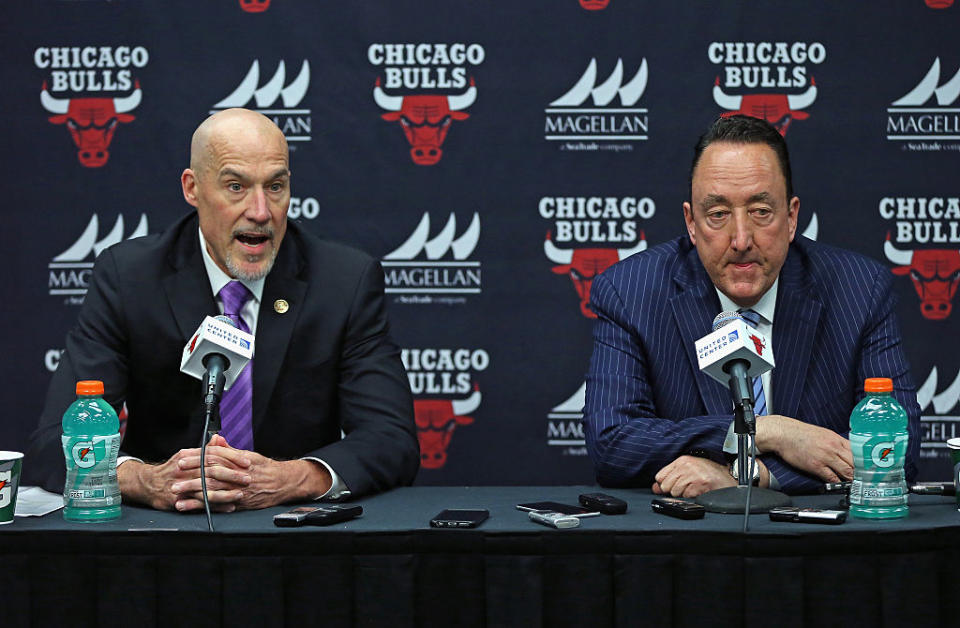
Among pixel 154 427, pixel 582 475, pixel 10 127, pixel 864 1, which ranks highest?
pixel 864 1

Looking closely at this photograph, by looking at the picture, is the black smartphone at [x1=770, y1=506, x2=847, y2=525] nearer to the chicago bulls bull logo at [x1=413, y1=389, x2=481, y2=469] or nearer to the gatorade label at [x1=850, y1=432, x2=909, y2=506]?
the gatorade label at [x1=850, y1=432, x2=909, y2=506]

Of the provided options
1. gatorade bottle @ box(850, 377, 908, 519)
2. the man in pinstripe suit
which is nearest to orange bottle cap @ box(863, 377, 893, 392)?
gatorade bottle @ box(850, 377, 908, 519)

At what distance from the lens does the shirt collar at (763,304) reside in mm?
2730

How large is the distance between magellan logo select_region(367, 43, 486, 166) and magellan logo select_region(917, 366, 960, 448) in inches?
75.4

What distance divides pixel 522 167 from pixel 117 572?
2254 mm

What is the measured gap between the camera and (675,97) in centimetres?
370

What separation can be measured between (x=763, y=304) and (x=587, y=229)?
3.55ft

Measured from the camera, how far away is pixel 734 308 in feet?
9.00

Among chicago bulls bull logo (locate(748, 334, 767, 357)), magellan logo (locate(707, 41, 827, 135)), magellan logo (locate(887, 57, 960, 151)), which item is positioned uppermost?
magellan logo (locate(707, 41, 827, 135))

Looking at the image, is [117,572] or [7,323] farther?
[7,323]

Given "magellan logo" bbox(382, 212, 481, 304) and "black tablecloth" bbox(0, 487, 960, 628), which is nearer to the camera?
"black tablecloth" bbox(0, 487, 960, 628)

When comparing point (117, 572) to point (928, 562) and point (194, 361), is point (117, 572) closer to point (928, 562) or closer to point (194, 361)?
point (194, 361)

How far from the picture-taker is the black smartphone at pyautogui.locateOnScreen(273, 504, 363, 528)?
1945mm

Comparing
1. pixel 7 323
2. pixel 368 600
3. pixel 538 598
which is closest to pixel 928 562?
pixel 538 598
